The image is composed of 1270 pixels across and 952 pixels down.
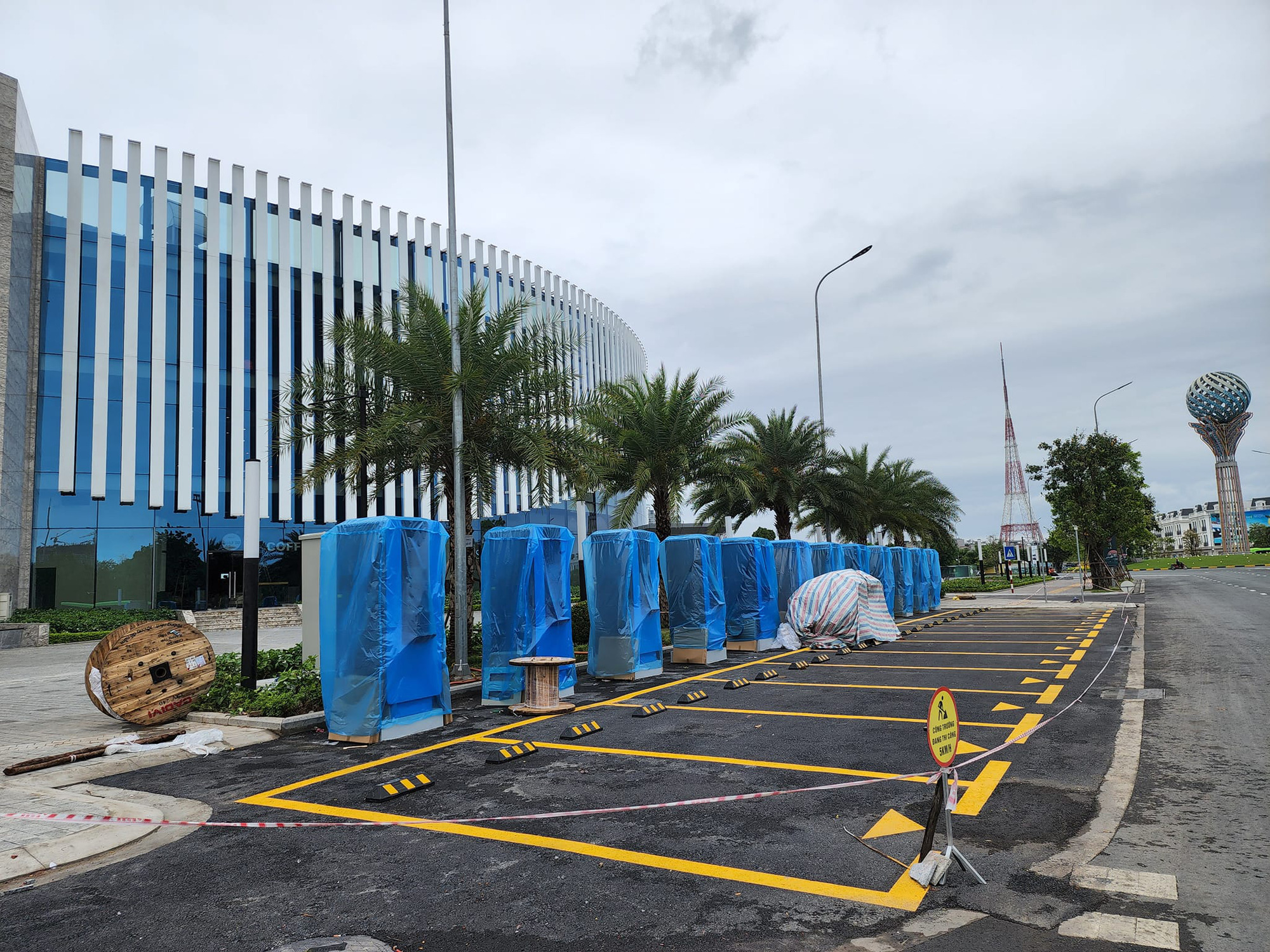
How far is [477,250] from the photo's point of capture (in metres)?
43.8

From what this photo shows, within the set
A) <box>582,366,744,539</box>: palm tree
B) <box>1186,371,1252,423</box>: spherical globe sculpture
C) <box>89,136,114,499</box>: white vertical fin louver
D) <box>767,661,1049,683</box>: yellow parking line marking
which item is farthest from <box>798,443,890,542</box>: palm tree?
<box>1186,371,1252,423</box>: spherical globe sculpture

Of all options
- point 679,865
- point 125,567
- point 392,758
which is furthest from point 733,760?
point 125,567

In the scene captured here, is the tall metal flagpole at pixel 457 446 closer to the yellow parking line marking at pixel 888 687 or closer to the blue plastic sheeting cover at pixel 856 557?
the yellow parking line marking at pixel 888 687

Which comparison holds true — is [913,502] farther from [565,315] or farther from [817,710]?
[817,710]

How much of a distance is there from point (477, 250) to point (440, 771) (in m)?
40.1

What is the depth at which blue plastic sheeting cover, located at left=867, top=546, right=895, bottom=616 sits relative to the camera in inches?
967

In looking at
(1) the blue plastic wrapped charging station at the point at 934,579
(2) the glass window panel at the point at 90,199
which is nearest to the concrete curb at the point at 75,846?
(1) the blue plastic wrapped charging station at the point at 934,579

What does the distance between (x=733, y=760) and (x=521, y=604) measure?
4582 mm

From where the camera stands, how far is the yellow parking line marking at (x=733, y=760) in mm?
6707

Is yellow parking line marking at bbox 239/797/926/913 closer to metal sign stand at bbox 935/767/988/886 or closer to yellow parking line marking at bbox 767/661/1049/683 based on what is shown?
metal sign stand at bbox 935/767/988/886

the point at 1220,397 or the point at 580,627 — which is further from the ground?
the point at 1220,397

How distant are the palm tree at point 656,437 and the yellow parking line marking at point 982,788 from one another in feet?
44.9

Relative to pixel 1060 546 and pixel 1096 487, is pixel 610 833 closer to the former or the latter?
pixel 1096 487

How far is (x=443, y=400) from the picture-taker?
48.0ft
